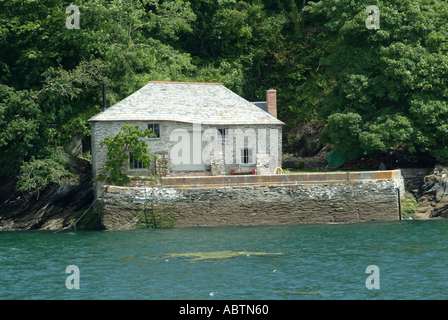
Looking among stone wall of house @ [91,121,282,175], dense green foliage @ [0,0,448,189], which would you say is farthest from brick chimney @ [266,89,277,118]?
dense green foliage @ [0,0,448,189]

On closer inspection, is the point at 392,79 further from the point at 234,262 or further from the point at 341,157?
the point at 234,262

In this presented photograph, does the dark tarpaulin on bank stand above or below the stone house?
below

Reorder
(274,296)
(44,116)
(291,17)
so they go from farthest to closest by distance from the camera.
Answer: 1. (291,17)
2. (44,116)
3. (274,296)

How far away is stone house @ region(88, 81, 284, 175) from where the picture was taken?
125ft

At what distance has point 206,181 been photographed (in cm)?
3575

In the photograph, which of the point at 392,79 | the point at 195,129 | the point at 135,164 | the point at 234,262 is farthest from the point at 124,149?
the point at 392,79

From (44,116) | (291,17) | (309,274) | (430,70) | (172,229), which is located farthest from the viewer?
(291,17)

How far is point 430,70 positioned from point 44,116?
970 inches

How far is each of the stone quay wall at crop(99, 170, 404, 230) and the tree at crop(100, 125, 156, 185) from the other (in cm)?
162

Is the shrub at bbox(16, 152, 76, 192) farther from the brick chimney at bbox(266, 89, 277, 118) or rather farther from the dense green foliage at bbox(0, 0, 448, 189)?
the brick chimney at bbox(266, 89, 277, 118)

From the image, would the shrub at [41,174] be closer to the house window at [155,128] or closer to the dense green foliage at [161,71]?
the dense green foliage at [161,71]

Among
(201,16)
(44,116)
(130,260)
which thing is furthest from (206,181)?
(201,16)

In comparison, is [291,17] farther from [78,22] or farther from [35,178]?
[35,178]

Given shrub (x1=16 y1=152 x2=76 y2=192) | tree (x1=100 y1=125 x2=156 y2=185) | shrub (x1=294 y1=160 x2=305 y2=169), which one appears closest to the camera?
tree (x1=100 y1=125 x2=156 y2=185)
